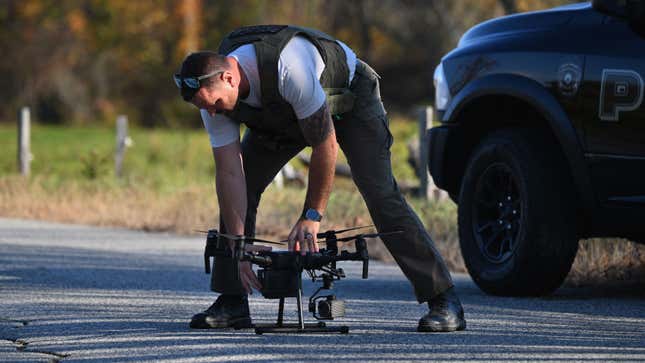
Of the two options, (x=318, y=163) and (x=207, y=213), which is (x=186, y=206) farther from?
(x=318, y=163)

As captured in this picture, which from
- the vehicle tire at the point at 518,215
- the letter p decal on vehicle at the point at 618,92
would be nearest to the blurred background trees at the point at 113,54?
the vehicle tire at the point at 518,215

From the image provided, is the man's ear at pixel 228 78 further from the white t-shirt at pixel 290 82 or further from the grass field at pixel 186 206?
the grass field at pixel 186 206

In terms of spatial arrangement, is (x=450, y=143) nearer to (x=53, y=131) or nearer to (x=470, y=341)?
(x=470, y=341)

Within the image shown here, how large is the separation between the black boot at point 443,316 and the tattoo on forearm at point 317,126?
108 cm

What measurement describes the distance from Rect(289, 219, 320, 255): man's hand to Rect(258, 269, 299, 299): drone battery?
0.64 feet

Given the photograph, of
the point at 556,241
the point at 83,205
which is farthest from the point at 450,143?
the point at 83,205

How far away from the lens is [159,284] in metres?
8.78

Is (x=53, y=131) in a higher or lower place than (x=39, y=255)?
higher

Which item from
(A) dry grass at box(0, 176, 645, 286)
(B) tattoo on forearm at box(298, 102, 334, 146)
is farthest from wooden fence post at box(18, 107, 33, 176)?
(B) tattoo on forearm at box(298, 102, 334, 146)

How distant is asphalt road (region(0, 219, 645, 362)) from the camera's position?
593 centimetres

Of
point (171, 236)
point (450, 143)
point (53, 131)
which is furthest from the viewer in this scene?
point (53, 131)

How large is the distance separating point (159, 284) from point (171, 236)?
401 centimetres

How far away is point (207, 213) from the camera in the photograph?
1390 centimetres

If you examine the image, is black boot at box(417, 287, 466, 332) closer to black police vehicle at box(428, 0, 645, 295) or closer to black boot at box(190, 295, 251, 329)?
black boot at box(190, 295, 251, 329)
